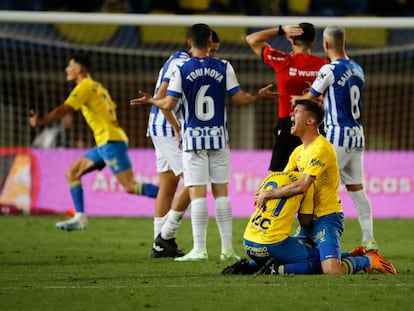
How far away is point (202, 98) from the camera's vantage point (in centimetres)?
993

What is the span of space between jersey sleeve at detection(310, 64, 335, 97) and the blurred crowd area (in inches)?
469

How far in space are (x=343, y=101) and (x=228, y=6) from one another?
12.1 m

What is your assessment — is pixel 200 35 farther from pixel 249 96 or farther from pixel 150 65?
pixel 150 65

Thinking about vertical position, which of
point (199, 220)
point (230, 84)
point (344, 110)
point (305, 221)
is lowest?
point (199, 220)

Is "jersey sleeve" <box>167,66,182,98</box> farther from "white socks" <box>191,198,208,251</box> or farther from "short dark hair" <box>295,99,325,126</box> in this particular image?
"short dark hair" <box>295,99,325,126</box>

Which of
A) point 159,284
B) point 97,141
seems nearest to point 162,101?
point 159,284

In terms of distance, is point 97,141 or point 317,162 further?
point 97,141

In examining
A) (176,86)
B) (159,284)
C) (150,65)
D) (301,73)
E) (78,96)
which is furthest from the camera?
(150,65)

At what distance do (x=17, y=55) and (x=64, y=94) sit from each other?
3.95 ft

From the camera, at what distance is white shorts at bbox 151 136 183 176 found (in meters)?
10.8

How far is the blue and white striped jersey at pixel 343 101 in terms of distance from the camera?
10547 millimetres

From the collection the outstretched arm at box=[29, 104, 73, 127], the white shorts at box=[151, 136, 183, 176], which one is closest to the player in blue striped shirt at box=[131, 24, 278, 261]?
the white shorts at box=[151, 136, 183, 176]

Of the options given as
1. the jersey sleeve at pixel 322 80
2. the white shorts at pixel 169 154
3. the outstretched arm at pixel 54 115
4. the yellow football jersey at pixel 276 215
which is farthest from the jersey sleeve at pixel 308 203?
the outstretched arm at pixel 54 115

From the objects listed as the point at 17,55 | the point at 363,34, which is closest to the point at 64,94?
the point at 17,55
